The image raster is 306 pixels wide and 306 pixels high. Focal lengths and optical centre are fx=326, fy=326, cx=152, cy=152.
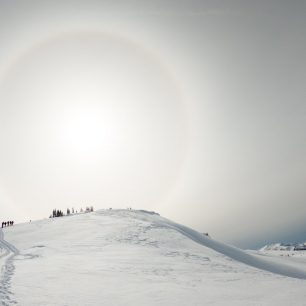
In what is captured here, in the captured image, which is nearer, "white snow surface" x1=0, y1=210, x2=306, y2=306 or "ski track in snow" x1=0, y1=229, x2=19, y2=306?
"ski track in snow" x1=0, y1=229, x2=19, y2=306

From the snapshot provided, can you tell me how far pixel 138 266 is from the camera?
20281 millimetres

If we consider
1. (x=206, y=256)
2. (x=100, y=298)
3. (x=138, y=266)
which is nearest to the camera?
(x=100, y=298)

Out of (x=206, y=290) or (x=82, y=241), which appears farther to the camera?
(x=82, y=241)

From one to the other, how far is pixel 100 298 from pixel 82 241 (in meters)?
18.2

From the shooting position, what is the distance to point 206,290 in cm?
1512

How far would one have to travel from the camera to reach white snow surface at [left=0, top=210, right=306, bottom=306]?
13008 mm

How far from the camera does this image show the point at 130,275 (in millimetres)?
17797

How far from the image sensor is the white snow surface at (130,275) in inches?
512

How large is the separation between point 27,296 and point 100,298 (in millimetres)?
2752

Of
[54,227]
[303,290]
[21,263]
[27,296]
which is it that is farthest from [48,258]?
[54,227]

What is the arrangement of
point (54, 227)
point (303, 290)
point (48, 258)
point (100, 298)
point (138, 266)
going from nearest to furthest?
point (100, 298), point (303, 290), point (138, 266), point (48, 258), point (54, 227)

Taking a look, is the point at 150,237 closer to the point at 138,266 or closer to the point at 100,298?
the point at 138,266

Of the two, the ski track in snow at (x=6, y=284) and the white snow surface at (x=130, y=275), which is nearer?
the ski track in snow at (x=6, y=284)

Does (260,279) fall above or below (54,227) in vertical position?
below
